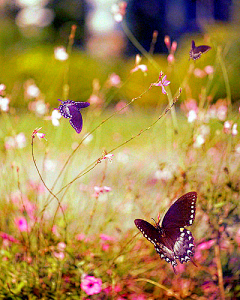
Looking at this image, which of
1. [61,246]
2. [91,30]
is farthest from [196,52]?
[91,30]

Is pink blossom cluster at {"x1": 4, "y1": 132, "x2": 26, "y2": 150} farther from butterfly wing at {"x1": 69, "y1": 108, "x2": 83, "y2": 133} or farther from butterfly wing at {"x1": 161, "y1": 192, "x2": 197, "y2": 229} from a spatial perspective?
butterfly wing at {"x1": 161, "y1": 192, "x2": 197, "y2": 229}

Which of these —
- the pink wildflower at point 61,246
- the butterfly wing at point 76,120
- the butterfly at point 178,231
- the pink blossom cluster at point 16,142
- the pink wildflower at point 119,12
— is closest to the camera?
the butterfly wing at point 76,120

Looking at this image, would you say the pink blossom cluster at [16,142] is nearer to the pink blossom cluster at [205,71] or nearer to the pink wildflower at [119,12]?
the pink wildflower at [119,12]

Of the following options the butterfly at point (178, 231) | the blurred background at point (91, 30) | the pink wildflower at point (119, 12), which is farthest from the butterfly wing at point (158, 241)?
the blurred background at point (91, 30)

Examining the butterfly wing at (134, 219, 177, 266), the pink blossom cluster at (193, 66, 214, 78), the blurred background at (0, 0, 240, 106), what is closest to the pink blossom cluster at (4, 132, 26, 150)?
the butterfly wing at (134, 219, 177, 266)

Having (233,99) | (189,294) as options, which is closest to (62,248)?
(189,294)

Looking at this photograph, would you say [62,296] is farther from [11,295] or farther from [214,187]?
[214,187]
